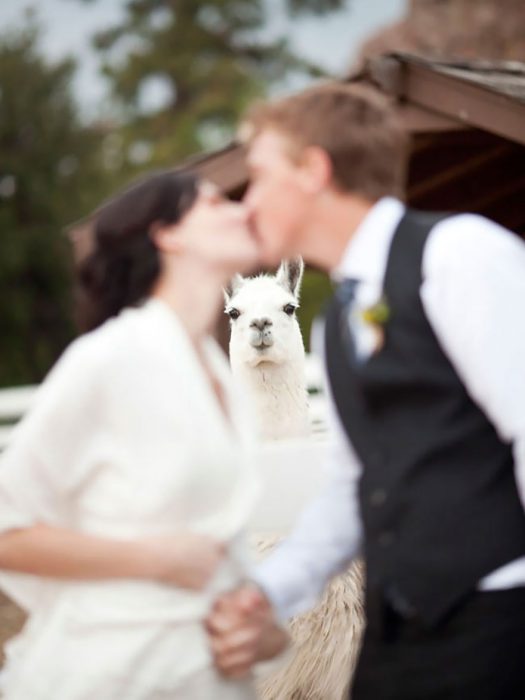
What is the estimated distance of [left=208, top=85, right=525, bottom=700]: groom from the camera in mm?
1854

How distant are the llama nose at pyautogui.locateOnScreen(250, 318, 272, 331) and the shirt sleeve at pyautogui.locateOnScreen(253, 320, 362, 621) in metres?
1.35

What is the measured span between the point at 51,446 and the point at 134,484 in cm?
14

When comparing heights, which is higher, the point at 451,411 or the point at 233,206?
the point at 233,206

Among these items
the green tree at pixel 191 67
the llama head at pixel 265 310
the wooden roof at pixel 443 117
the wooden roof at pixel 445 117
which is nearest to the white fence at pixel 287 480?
the llama head at pixel 265 310

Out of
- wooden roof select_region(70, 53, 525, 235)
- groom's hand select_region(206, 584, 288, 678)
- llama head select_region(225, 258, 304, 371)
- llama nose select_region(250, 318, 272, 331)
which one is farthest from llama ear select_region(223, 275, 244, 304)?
wooden roof select_region(70, 53, 525, 235)

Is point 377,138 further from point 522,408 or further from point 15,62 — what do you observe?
point 15,62

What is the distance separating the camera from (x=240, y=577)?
1.97 m

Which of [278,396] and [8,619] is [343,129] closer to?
[278,396]

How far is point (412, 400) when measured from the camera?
1.88 m

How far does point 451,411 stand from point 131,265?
55 cm

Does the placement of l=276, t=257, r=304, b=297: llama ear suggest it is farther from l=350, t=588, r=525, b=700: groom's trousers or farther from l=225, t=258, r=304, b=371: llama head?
l=350, t=588, r=525, b=700: groom's trousers

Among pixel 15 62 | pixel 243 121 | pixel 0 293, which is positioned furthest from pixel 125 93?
pixel 243 121

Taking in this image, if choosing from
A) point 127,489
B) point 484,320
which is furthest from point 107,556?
point 484,320

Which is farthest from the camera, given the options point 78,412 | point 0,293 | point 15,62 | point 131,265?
point 15,62
